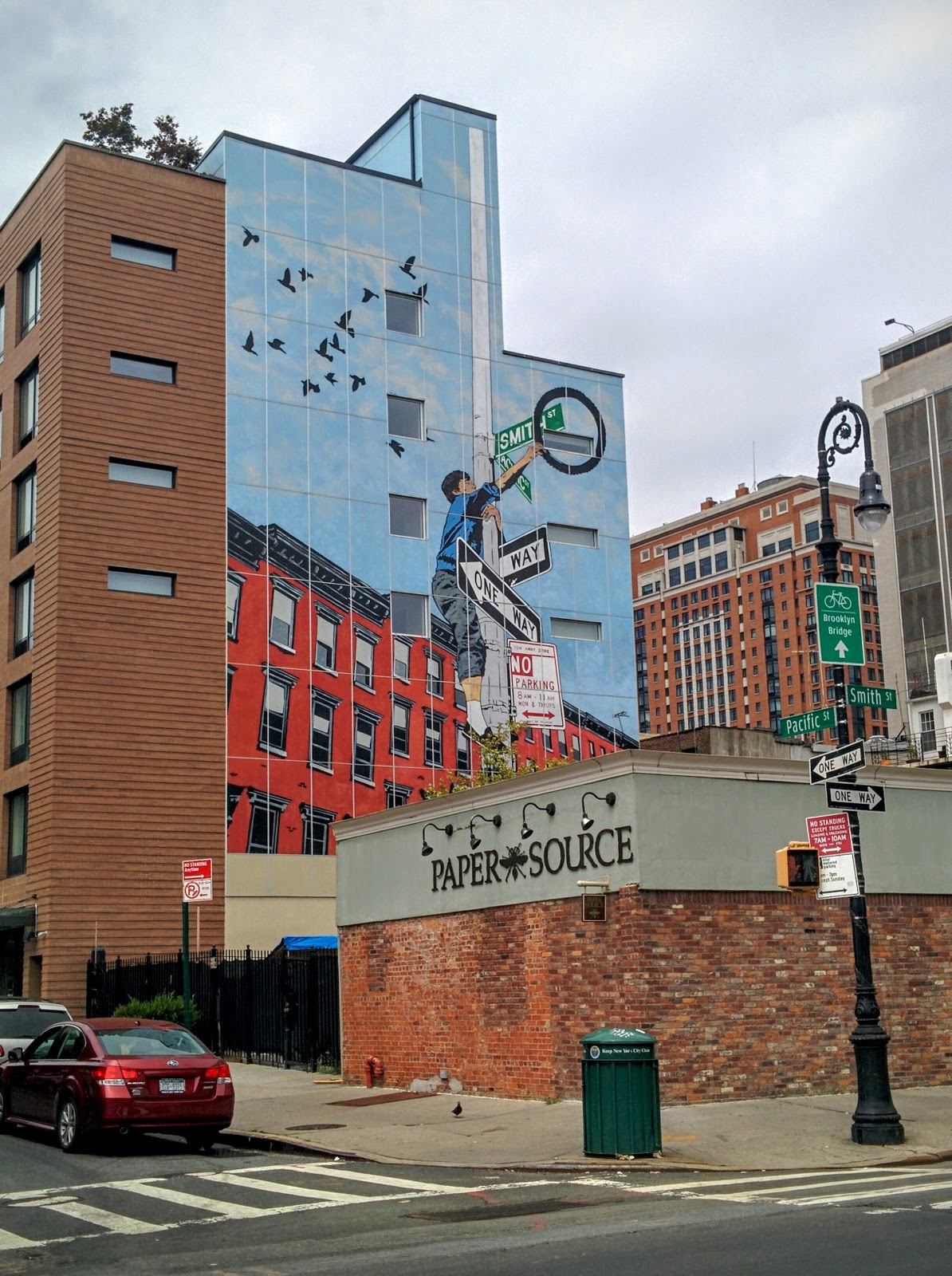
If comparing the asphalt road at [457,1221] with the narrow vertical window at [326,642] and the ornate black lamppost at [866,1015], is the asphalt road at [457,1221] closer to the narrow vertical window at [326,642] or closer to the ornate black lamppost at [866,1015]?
the ornate black lamppost at [866,1015]

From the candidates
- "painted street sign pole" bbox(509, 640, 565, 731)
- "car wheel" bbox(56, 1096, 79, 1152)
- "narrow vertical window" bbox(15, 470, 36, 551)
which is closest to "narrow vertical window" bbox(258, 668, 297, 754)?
"narrow vertical window" bbox(15, 470, 36, 551)

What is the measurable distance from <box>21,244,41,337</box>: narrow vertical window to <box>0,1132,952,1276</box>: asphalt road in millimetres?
33917

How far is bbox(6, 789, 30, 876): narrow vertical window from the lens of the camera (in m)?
40.8

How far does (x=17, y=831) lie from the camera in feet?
136

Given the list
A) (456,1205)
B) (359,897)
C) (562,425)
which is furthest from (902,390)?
(456,1205)

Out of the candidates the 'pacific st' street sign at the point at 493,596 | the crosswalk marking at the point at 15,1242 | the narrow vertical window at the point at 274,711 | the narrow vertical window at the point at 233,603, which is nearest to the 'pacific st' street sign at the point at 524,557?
the 'pacific st' street sign at the point at 493,596

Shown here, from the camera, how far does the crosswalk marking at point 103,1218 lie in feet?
37.7

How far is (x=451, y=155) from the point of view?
168ft

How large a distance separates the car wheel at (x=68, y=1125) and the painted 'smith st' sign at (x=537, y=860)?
6.75m

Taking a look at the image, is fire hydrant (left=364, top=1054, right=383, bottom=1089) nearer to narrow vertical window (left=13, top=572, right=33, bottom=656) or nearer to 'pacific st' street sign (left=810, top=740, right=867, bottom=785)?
'pacific st' street sign (left=810, top=740, right=867, bottom=785)

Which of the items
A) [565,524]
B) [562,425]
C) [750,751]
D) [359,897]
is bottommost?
[359,897]

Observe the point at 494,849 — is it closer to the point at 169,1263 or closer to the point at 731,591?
the point at 169,1263

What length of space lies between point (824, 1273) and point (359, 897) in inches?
636

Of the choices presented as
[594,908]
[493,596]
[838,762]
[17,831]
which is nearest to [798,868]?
[838,762]
